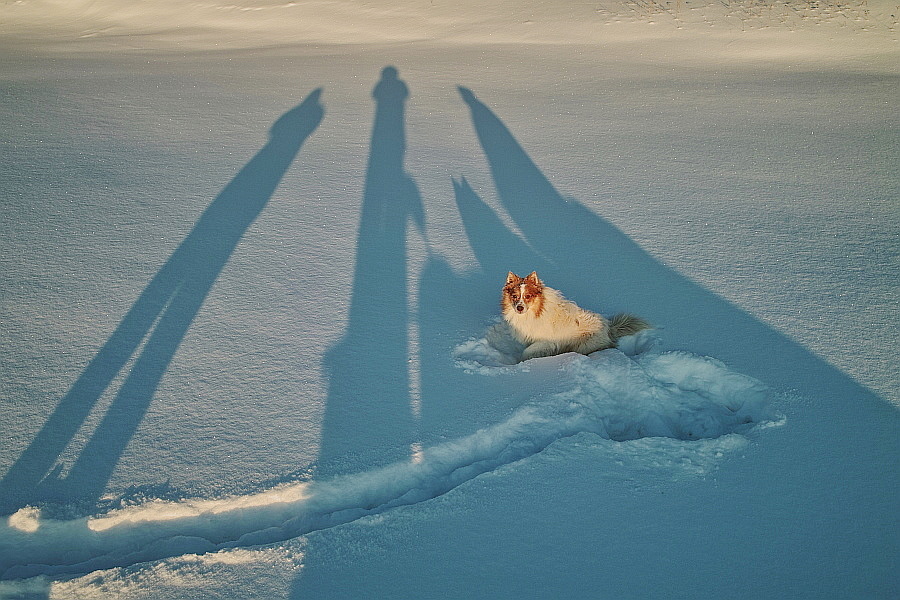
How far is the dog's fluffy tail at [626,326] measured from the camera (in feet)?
12.6

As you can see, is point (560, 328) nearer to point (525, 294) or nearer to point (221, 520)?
point (525, 294)

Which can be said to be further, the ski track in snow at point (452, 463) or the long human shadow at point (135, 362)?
the long human shadow at point (135, 362)

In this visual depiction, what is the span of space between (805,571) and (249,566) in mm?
Answer: 2312

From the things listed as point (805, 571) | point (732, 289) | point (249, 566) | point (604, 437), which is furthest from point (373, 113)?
point (805, 571)

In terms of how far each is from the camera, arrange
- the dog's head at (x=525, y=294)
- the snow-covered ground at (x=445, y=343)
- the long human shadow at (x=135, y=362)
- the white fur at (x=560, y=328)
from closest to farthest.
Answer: the snow-covered ground at (x=445, y=343) < the long human shadow at (x=135, y=362) < the dog's head at (x=525, y=294) < the white fur at (x=560, y=328)

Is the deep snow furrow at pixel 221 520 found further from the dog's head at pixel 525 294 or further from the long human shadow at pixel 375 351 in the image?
the dog's head at pixel 525 294

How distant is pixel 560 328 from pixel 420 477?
1.39 metres

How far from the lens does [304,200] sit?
18.7ft

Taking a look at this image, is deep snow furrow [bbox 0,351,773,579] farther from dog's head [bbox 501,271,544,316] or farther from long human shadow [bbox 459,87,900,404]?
dog's head [bbox 501,271,544,316]

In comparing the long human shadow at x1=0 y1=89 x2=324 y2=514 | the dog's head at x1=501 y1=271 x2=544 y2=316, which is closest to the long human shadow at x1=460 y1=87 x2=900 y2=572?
the dog's head at x1=501 y1=271 x2=544 y2=316

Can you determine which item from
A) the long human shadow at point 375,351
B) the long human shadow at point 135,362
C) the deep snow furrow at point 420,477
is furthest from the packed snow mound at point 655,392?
the long human shadow at point 135,362

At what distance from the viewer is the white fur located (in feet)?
12.6

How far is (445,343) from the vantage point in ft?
12.7

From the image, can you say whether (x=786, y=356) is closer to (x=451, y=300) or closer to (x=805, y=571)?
(x=805, y=571)
